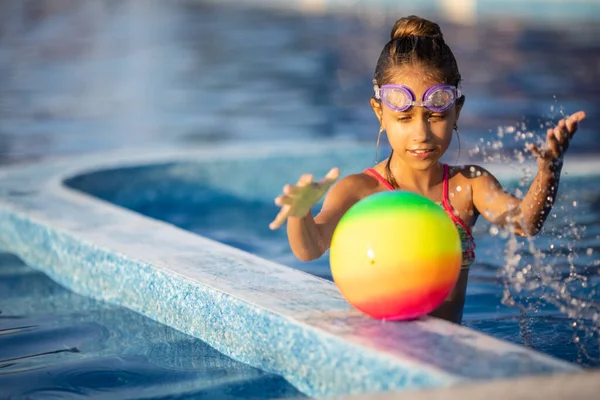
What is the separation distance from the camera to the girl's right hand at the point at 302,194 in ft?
10.8

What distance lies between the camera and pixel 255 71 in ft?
63.1

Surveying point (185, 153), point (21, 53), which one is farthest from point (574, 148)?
point (21, 53)

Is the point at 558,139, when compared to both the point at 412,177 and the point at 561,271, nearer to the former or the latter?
the point at 412,177

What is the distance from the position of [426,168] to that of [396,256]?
36.6 inches

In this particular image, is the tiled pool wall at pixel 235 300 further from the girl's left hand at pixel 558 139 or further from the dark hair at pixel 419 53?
the dark hair at pixel 419 53

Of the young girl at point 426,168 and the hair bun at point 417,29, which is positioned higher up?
the hair bun at point 417,29

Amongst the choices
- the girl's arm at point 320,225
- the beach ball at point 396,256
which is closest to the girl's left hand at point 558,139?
the beach ball at point 396,256

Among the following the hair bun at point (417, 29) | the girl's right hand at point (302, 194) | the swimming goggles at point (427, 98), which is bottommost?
the girl's right hand at point (302, 194)

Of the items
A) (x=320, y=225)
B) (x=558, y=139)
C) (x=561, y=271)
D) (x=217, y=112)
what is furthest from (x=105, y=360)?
(x=217, y=112)

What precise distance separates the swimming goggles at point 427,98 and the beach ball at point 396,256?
1.91ft

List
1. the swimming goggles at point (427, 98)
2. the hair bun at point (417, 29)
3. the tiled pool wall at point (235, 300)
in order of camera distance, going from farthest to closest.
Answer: the hair bun at point (417, 29)
the swimming goggles at point (427, 98)
the tiled pool wall at point (235, 300)

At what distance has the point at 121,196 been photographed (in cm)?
797

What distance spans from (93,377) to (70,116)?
1042cm

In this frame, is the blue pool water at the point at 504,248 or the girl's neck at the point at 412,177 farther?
the blue pool water at the point at 504,248
